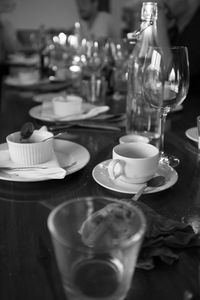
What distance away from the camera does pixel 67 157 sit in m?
0.77

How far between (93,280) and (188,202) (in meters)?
0.28

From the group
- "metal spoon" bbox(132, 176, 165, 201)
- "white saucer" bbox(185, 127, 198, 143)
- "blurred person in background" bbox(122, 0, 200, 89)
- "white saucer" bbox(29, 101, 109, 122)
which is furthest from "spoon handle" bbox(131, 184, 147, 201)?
"blurred person in background" bbox(122, 0, 200, 89)

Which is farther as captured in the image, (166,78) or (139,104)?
(139,104)

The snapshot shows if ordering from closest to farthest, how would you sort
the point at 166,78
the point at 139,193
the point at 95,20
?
the point at 139,193 < the point at 166,78 < the point at 95,20

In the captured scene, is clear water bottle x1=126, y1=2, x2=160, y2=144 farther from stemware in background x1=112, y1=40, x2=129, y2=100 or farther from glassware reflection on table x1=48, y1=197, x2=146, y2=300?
glassware reflection on table x1=48, y1=197, x2=146, y2=300

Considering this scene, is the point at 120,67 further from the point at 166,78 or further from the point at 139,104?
the point at 166,78

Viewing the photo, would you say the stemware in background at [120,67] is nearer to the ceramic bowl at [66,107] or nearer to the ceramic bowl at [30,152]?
the ceramic bowl at [66,107]

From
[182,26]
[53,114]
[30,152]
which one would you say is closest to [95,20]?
[182,26]

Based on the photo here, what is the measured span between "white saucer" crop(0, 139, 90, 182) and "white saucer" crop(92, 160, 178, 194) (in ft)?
0.13

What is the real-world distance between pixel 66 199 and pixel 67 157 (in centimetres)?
17

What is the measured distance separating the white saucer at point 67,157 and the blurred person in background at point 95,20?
237 centimetres

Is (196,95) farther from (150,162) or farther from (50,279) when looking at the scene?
(50,279)

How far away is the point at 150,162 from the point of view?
62 cm

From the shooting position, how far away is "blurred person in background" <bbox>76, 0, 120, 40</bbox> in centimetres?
351
